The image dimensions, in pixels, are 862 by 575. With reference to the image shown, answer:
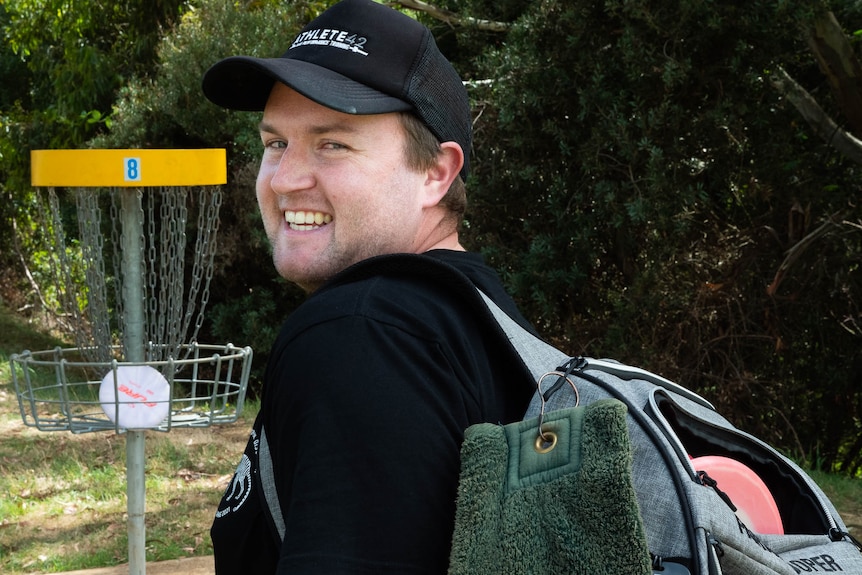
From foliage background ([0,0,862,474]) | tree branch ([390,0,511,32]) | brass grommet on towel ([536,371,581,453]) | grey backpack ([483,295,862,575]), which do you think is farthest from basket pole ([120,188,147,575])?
tree branch ([390,0,511,32])

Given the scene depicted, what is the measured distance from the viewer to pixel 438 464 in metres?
1.18

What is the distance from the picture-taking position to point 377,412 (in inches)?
45.7

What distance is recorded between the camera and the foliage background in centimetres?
575

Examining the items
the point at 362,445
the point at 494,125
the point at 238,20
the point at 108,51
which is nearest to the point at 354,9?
the point at 362,445

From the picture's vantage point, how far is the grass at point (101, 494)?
4.42 meters

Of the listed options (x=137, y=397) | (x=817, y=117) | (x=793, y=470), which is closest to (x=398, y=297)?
(x=793, y=470)

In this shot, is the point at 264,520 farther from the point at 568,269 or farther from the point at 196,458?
the point at 568,269

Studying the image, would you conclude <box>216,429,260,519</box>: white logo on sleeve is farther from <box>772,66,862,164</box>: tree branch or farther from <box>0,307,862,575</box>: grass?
<box>772,66,862,164</box>: tree branch

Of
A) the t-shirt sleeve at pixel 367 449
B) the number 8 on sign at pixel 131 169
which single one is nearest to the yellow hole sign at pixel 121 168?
the number 8 on sign at pixel 131 169

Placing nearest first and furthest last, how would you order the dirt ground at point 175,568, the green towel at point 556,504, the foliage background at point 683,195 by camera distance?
the green towel at point 556,504 → the dirt ground at point 175,568 → the foliage background at point 683,195

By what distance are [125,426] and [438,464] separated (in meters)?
1.86

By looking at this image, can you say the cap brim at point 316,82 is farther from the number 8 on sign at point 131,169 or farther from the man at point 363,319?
the number 8 on sign at point 131,169

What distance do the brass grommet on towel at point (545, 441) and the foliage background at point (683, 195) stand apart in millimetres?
4646

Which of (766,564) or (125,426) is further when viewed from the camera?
(125,426)
